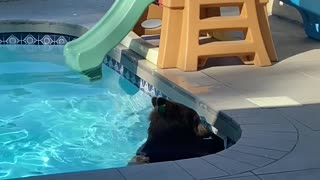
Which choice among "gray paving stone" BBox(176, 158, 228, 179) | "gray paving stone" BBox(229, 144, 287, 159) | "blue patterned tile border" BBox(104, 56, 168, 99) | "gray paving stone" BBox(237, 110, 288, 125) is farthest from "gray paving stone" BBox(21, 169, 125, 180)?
"blue patterned tile border" BBox(104, 56, 168, 99)

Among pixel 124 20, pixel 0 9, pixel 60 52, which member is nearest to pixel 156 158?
pixel 124 20

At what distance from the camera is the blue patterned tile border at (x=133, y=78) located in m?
5.13

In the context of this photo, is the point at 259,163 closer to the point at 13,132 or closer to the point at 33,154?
the point at 33,154

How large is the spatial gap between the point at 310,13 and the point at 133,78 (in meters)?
1.78

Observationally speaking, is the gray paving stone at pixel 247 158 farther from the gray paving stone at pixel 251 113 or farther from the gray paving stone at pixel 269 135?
the gray paving stone at pixel 251 113

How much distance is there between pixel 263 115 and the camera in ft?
12.6

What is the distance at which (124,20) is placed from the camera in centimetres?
539

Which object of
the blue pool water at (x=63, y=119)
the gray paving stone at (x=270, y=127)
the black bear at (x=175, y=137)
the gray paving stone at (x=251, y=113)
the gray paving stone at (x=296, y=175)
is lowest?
the blue pool water at (x=63, y=119)

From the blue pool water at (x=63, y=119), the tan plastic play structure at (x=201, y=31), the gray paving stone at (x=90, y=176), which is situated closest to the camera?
the gray paving stone at (x=90, y=176)

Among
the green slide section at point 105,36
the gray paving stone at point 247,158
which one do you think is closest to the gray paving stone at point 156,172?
the gray paving stone at point 247,158

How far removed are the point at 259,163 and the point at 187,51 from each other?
6.91 feet

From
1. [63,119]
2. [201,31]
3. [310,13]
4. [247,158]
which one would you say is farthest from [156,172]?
[310,13]

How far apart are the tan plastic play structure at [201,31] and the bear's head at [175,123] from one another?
46.9 inches

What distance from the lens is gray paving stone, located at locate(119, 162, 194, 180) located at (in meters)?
2.83
